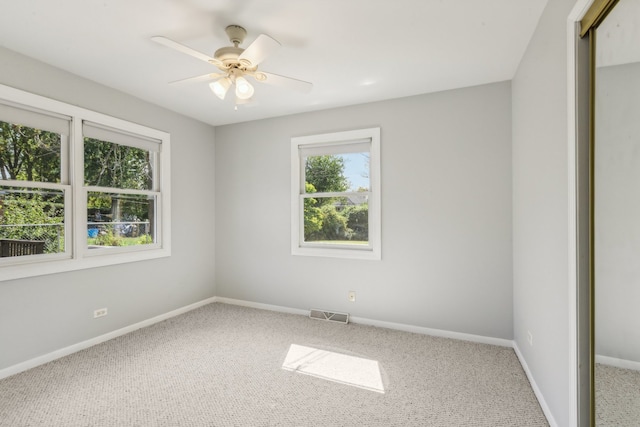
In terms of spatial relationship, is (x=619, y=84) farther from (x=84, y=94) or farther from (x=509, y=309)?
(x=84, y=94)

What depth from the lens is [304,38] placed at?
7.57 feet

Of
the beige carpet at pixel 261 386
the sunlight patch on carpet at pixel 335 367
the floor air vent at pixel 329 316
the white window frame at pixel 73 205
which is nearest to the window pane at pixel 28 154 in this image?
the white window frame at pixel 73 205

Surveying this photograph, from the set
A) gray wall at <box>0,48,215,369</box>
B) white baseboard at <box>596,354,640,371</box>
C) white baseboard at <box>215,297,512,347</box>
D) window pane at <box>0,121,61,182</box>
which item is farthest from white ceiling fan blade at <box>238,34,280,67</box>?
white baseboard at <box>215,297,512,347</box>

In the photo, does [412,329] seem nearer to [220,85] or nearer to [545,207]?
[545,207]

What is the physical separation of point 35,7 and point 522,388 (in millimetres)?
4110

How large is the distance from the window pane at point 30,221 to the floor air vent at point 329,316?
2.62 meters

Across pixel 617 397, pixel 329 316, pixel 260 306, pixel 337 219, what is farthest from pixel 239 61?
pixel 260 306

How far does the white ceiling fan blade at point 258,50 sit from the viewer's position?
5.94ft

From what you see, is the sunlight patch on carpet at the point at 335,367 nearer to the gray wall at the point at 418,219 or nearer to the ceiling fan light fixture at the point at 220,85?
the gray wall at the point at 418,219

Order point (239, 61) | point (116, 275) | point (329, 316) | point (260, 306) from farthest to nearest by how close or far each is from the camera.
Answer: point (260, 306)
point (329, 316)
point (116, 275)
point (239, 61)

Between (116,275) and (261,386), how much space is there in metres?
2.00

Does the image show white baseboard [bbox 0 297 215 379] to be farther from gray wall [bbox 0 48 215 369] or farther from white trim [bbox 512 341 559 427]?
white trim [bbox 512 341 559 427]

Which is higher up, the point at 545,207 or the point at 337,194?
the point at 337,194

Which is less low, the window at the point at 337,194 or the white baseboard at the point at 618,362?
the window at the point at 337,194
